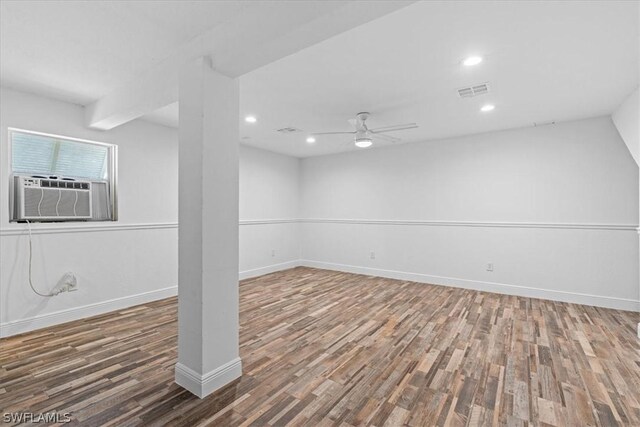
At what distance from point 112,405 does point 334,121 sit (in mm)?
3641

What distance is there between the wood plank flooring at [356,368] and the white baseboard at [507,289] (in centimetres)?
24

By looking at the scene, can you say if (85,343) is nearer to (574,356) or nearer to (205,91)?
(205,91)

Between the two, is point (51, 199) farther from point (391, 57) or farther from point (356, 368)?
point (391, 57)

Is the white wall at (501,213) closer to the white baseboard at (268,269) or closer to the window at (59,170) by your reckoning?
the white baseboard at (268,269)

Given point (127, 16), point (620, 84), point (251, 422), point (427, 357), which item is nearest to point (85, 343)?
point (251, 422)

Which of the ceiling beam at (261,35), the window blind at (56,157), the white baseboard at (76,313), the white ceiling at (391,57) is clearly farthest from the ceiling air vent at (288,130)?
the white baseboard at (76,313)

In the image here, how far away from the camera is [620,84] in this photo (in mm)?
2904

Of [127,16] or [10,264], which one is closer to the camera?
[127,16]

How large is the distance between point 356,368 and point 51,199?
3.63 meters

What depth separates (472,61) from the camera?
2426 millimetres

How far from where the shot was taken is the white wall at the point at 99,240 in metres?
3.01

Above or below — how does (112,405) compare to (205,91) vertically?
below

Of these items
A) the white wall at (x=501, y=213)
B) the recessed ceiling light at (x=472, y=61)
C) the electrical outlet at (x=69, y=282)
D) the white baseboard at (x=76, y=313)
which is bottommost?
the white baseboard at (x=76, y=313)
